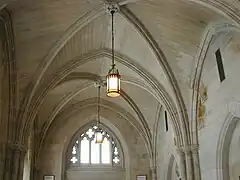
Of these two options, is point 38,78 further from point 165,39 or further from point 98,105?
point 98,105

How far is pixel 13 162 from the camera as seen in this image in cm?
998

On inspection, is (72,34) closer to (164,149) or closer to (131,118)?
(164,149)

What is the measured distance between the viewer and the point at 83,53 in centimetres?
1148

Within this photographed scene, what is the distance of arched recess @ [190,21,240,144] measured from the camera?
28.1 feet

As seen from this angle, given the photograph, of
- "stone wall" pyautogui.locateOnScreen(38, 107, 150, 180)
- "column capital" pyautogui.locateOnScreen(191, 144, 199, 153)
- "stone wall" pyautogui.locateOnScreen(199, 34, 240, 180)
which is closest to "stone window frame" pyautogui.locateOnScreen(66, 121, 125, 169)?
"stone wall" pyautogui.locateOnScreen(38, 107, 150, 180)

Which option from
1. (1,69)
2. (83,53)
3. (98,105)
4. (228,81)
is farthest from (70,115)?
(228,81)

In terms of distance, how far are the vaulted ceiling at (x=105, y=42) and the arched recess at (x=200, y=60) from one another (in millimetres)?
155

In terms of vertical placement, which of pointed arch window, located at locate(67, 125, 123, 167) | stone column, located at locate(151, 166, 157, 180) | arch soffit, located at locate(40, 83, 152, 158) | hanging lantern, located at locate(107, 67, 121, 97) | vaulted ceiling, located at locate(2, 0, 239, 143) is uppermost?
vaulted ceiling, located at locate(2, 0, 239, 143)

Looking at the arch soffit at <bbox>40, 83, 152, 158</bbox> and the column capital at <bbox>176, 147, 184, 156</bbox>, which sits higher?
the arch soffit at <bbox>40, 83, 152, 158</bbox>

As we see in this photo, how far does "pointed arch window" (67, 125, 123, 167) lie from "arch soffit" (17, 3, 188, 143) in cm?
498

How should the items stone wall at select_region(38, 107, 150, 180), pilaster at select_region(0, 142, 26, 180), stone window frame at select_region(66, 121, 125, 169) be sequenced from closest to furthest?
1. pilaster at select_region(0, 142, 26, 180)
2. stone wall at select_region(38, 107, 150, 180)
3. stone window frame at select_region(66, 121, 125, 169)

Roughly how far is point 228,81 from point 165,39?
2464 millimetres

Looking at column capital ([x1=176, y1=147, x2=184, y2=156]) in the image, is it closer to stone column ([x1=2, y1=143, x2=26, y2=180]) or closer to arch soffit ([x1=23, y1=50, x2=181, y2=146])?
arch soffit ([x1=23, y1=50, x2=181, y2=146])

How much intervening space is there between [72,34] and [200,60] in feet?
12.1
